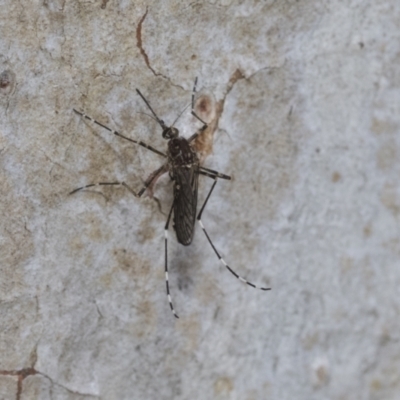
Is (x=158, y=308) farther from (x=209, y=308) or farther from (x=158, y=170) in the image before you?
(x=158, y=170)

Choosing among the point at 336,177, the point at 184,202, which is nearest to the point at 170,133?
the point at 184,202

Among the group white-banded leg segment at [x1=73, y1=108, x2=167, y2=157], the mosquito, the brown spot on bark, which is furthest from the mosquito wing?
the brown spot on bark

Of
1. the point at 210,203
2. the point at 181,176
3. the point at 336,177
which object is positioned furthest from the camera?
→ the point at 336,177

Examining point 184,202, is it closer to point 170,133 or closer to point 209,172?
point 209,172


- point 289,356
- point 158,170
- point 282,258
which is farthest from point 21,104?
point 289,356

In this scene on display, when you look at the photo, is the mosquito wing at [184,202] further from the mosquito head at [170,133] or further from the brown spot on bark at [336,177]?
the brown spot on bark at [336,177]

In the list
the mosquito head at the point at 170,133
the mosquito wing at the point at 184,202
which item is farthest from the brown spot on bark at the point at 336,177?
the mosquito head at the point at 170,133
